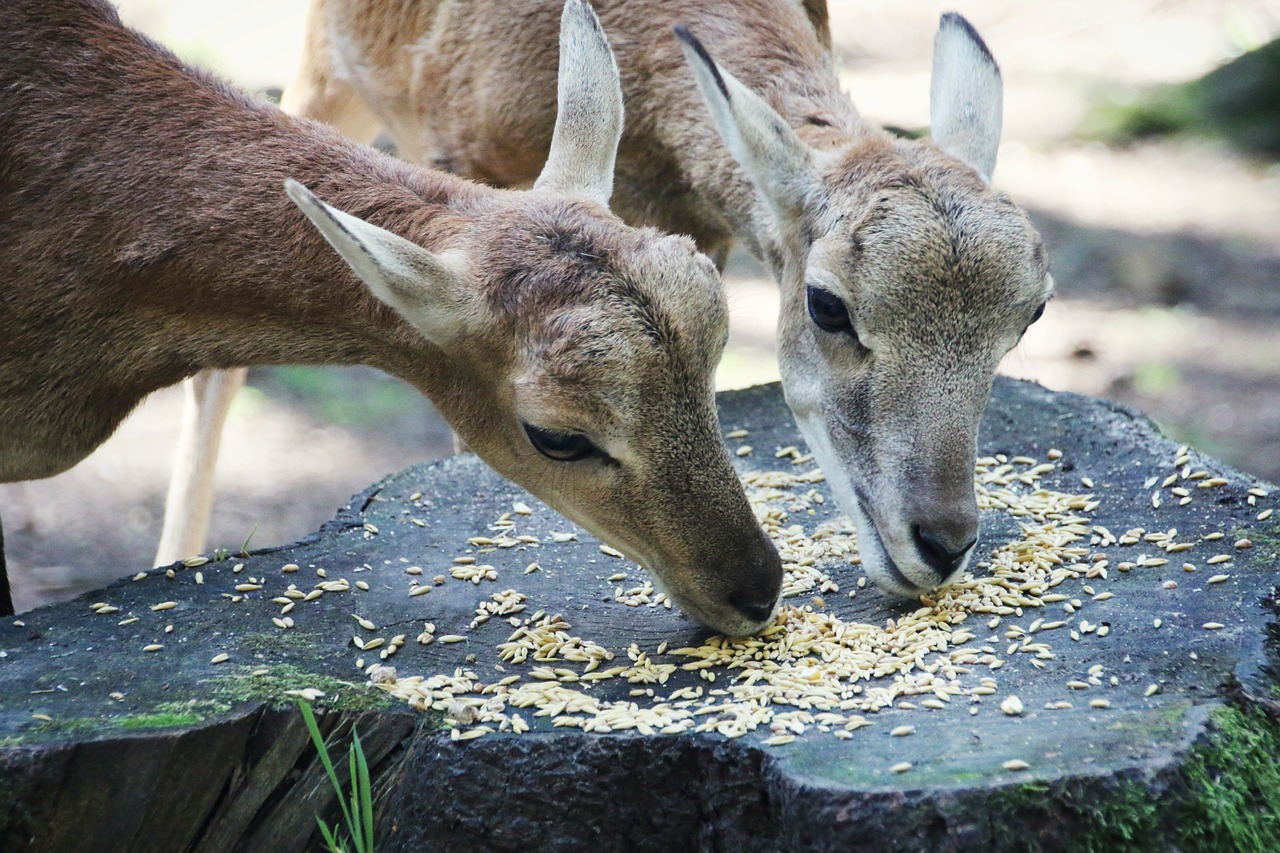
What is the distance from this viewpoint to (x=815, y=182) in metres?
5.28

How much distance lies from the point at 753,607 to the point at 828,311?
139cm

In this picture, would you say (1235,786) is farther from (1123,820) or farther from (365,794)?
(365,794)

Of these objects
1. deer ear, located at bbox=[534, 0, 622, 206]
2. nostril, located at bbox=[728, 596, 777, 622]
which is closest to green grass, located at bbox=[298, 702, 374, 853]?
nostril, located at bbox=[728, 596, 777, 622]

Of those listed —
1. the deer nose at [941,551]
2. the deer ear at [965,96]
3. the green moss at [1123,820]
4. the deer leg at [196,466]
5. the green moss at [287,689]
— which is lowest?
the deer leg at [196,466]

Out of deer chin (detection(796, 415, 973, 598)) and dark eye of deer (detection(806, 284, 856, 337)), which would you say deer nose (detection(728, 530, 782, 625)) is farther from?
dark eye of deer (detection(806, 284, 856, 337))

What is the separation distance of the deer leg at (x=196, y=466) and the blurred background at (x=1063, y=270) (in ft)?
3.89

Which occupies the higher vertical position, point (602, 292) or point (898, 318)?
point (602, 292)

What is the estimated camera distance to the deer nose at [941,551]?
4.32 m

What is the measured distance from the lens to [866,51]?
1631cm

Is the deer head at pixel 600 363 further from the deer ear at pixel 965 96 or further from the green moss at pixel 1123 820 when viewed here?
the deer ear at pixel 965 96

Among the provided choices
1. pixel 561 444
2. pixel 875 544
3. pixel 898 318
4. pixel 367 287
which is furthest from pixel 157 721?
pixel 898 318

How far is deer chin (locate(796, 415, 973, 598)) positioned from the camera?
14.3 ft

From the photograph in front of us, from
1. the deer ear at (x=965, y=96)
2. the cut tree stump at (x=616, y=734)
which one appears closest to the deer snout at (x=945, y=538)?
the cut tree stump at (x=616, y=734)

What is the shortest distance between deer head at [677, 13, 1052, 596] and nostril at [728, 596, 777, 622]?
0.56m
